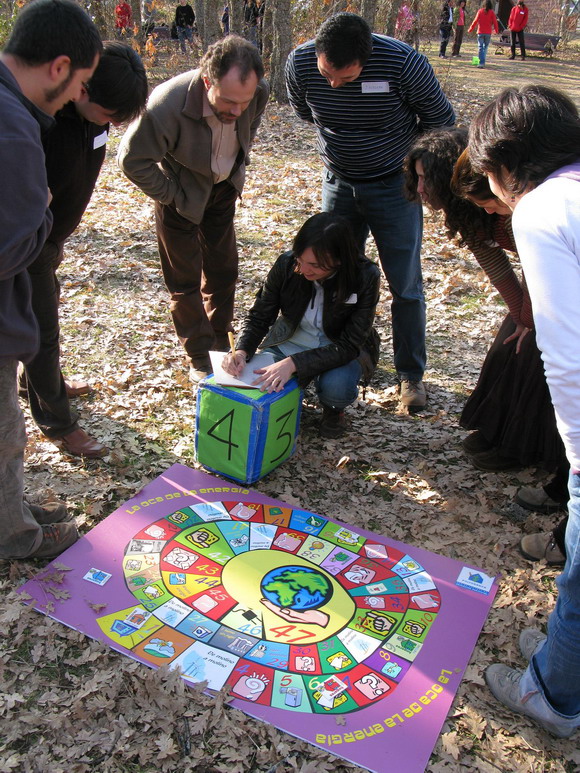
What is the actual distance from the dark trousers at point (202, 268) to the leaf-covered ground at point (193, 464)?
0.35 meters

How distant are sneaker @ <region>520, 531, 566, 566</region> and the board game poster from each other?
0.87ft

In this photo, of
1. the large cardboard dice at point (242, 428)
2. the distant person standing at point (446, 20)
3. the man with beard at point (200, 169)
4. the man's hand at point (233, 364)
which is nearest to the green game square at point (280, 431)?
the large cardboard dice at point (242, 428)

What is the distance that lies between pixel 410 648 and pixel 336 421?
1.52 metres

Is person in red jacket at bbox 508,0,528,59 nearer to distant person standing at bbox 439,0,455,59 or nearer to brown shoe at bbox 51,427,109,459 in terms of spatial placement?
distant person standing at bbox 439,0,455,59

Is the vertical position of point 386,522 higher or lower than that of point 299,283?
lower

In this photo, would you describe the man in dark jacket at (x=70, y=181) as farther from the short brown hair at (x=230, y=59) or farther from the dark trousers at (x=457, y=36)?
the dark trousers at (x=457, y=36)

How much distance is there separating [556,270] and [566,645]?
1131 millimetres

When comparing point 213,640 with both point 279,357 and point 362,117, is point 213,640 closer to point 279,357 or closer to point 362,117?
point 279,357

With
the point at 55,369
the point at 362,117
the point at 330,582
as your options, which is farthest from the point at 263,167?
the point at 330,582

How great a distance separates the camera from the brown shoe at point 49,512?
2.96 m

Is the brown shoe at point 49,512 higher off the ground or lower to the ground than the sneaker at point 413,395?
lower

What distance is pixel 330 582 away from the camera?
2852mm

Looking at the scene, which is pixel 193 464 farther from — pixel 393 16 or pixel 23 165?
pixel 393 16

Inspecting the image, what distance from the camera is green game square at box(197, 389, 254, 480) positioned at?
127 inches
